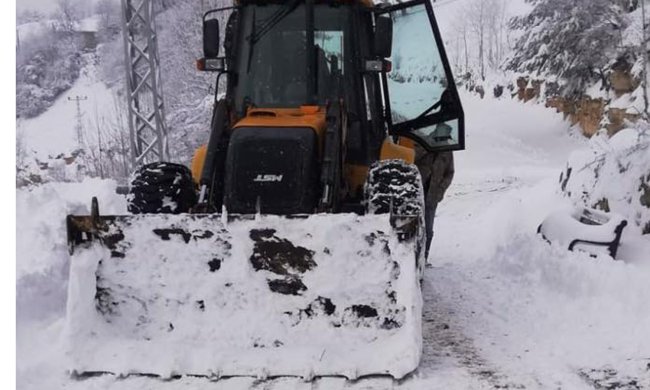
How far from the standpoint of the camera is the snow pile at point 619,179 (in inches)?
340

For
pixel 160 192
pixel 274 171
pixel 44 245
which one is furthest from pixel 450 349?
pixel 44 245

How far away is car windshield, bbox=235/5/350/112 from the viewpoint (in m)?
5.81

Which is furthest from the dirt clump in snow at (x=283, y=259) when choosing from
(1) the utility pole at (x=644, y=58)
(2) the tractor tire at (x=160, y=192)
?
(1) the utility pole at (x=644, y=58)

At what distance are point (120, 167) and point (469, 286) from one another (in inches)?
514

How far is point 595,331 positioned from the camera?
17.2 feet

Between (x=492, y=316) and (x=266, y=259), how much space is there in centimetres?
226

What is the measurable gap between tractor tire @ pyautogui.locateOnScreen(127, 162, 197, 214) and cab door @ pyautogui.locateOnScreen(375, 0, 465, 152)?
2.17 meters

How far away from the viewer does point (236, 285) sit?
15.2ft

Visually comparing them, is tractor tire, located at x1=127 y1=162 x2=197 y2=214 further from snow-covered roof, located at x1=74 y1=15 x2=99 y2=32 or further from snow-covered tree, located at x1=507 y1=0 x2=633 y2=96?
snow-covered tree, located at x1=507 y1=0 x2=633 y2=96

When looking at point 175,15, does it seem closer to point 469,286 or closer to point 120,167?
point 120,167

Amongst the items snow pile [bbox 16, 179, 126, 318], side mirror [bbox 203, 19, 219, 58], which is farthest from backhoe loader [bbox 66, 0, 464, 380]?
snow pile [bbox 16, 179, 126, 318]

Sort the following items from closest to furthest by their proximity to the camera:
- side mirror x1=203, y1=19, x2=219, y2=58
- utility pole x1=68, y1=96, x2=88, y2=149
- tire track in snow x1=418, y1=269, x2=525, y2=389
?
1. tire track in snow x1=418, y1=269, x2=525, y2=389
2. side mirror x1=203, y1=19, x2=219, y2=58
3. utility pole x1=68, y1=96, x2=88, y2=149

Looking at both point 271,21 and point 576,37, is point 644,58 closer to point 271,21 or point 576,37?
point 576,37

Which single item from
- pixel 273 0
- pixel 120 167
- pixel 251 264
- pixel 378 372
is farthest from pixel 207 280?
pixel 120 167
